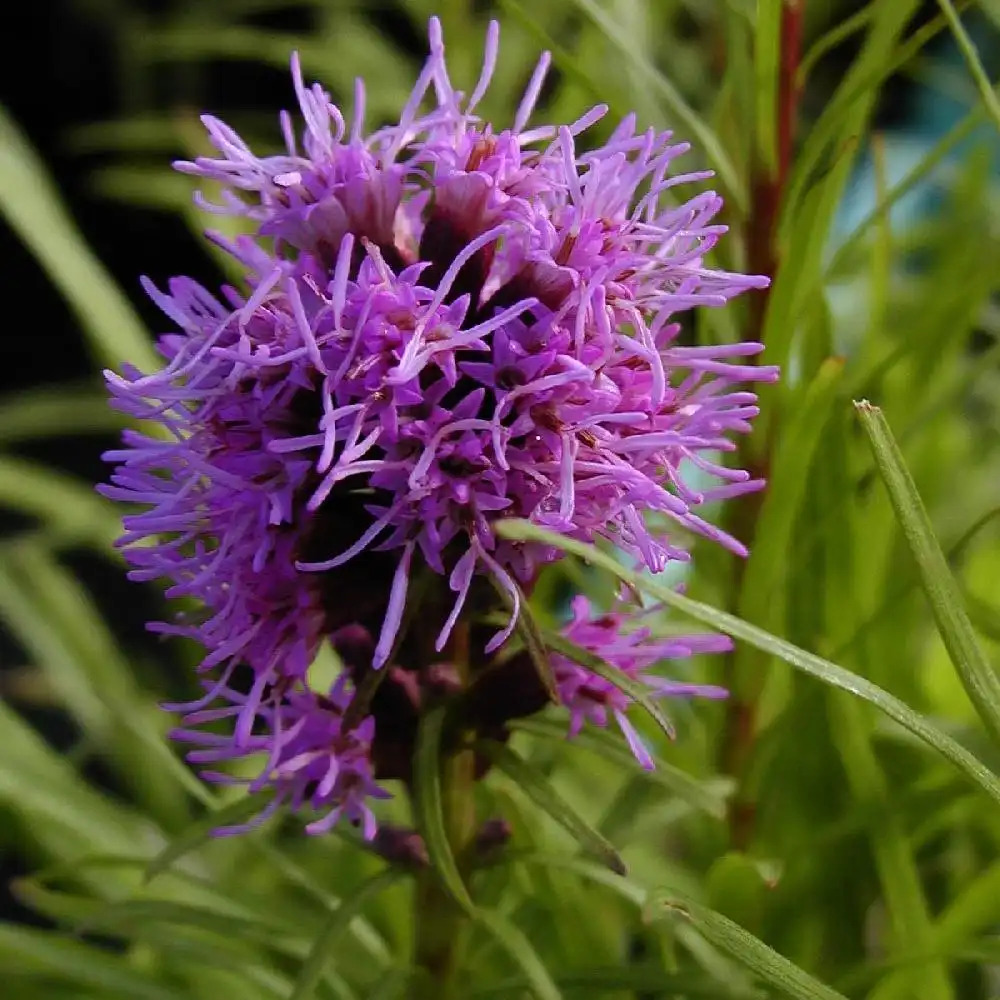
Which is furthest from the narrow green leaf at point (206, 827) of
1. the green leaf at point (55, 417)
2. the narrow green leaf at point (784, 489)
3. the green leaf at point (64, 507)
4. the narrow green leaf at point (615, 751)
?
the green leaf at point (55, 417)

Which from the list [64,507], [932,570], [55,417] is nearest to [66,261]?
[64,507]

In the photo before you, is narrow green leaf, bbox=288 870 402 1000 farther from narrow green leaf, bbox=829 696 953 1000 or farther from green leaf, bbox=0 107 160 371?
green leaf, bbox=0 107 160 371

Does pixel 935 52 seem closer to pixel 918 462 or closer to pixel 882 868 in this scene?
pixel 918 462

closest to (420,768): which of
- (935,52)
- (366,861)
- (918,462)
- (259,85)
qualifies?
(366,861)

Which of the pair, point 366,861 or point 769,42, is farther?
point 366,861

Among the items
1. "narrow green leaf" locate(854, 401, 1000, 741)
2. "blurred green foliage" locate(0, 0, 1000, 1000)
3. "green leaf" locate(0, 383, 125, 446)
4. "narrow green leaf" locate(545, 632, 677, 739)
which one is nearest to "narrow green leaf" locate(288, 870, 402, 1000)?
"blurred green foliage" locate(0, 0, 1000, 1000)

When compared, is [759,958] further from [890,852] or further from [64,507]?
[64,507]
